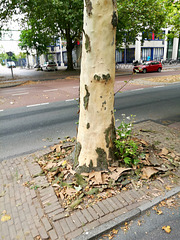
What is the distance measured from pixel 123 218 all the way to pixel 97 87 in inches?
82.3

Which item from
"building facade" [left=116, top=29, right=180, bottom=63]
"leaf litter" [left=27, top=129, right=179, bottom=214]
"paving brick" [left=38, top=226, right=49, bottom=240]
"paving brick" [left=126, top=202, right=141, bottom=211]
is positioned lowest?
"paving brick" [left=38, top=226, right=49, bottom=240]

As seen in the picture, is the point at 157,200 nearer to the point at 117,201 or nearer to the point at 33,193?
the point at 117,201

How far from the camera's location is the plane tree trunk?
312 centimetres

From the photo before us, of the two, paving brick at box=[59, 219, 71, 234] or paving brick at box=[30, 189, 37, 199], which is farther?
paving brick at box=[30, 189, 37, 199]

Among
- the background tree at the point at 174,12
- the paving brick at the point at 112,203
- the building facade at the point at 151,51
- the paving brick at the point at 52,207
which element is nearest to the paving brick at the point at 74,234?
the paving brick at the point at 52,207

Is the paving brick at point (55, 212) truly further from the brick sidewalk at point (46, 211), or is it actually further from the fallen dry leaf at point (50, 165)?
the fallen dry leaf at point (50, 165)

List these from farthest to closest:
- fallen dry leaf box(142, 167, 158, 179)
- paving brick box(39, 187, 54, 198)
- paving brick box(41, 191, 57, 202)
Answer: fallen dry leaf box(142, 167, 158, 179), paving brick box(39, 187, 54, 198), paving brick box(41, 191, 57, 202)

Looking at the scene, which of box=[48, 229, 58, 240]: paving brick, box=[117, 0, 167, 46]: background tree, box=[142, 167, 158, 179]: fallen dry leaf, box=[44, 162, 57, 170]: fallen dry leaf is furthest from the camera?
box=[117, 0, 167, 46]: background tree

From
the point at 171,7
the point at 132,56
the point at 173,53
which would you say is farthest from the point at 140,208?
the point at 173,53

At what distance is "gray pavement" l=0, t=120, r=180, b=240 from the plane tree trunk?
0.78m

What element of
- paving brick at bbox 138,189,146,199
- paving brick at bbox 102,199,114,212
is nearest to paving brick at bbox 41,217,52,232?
paving brick at bbox 102,199,114,212

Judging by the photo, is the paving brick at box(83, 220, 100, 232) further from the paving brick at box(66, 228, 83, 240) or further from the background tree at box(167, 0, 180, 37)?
the background tree at box(167, 0, 180, 37)

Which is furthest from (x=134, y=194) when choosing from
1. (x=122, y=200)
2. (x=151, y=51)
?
(x=151, y=51)

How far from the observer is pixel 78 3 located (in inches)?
776
